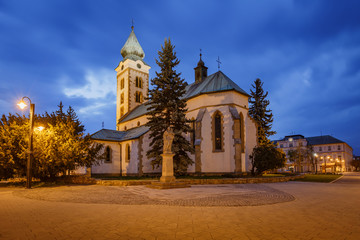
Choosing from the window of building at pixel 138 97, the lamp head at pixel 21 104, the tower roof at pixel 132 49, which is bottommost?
the lamp head at pixel 21 104

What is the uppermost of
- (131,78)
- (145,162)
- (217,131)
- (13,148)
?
(131,78)

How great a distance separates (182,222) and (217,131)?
20419 millimetres

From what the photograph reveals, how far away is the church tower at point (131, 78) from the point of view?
140ft

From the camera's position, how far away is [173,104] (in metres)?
22.8

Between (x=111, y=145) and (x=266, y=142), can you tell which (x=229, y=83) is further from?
(x=111, y=145)

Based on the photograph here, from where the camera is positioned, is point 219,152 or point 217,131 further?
point 217,131

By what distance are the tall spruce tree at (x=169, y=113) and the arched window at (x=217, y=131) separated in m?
3.79

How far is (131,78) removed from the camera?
4288cm

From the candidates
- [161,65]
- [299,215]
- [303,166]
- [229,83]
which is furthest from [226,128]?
[303,166]

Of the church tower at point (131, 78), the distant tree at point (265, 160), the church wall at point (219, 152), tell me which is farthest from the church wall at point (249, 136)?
the church tower at point (131, 78)

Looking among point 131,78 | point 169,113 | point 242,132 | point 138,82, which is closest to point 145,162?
point 169,113

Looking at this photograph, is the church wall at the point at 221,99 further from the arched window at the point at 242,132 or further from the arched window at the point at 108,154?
the arched window at the point at 108,154

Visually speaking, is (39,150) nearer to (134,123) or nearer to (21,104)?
(21,104)

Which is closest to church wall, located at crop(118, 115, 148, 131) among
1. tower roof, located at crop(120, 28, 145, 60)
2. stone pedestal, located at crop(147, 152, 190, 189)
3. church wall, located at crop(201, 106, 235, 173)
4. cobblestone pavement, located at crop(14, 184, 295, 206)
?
church wall, located at crop(201, 106, 235, 173)
